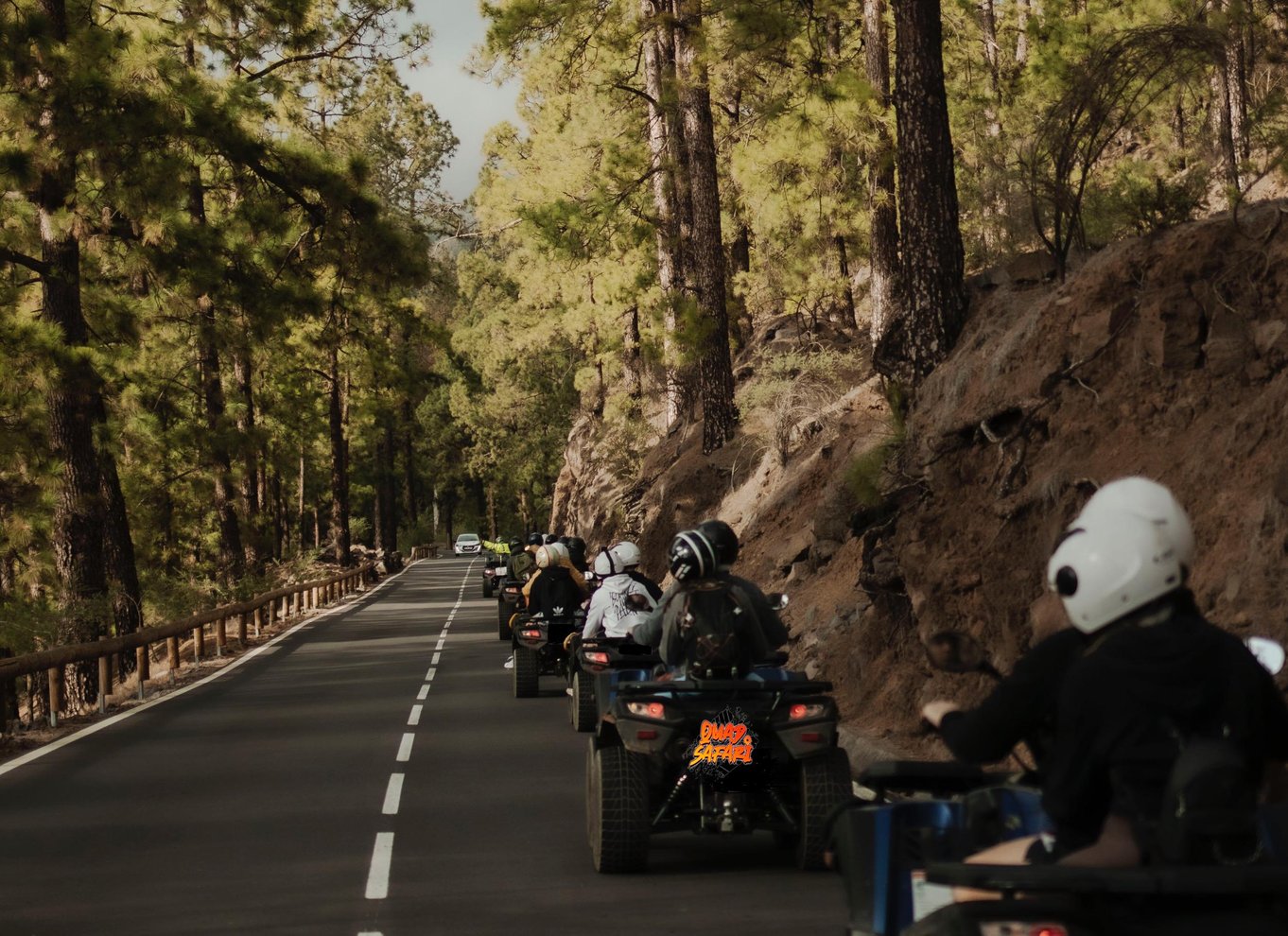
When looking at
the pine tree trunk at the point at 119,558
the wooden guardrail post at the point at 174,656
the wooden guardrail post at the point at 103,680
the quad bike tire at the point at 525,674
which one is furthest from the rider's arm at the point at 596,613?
the pine tree trunk at the point at 119,558

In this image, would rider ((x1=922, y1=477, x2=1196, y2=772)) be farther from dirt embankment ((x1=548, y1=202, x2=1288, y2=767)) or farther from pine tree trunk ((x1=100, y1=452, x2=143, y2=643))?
pine tree trunk ((x1=100, y1=452, x2=143, y2=643))

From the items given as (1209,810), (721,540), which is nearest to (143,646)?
(721,540)

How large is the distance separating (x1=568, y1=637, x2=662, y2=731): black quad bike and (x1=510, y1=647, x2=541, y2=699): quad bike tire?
6.83 feet

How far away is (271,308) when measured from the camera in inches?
1120

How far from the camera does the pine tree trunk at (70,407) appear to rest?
26750 mm

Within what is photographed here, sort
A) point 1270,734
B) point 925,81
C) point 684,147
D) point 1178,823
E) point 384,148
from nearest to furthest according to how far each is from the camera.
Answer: point 1178,823, point 1270,734, point 925,81, point 684,147, point 384,148

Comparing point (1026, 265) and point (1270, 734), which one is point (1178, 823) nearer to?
point (1270, 734)

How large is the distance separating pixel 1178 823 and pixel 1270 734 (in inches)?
22.2

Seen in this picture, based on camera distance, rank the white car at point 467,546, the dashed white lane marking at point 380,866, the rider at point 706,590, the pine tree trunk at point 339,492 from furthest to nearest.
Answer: the white car at point 467,546, the pine tree trunk at point 339,492, the rider at point 706,590, the dashed white lane marking at point 380,866

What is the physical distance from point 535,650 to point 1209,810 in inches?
687

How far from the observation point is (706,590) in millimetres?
10445

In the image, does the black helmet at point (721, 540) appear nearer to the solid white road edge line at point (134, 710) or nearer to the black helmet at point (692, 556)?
the black helmet at point (692, 556)

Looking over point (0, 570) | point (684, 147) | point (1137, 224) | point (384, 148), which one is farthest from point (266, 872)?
point (384, 148)

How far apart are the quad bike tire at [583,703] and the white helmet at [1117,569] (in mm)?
12478
